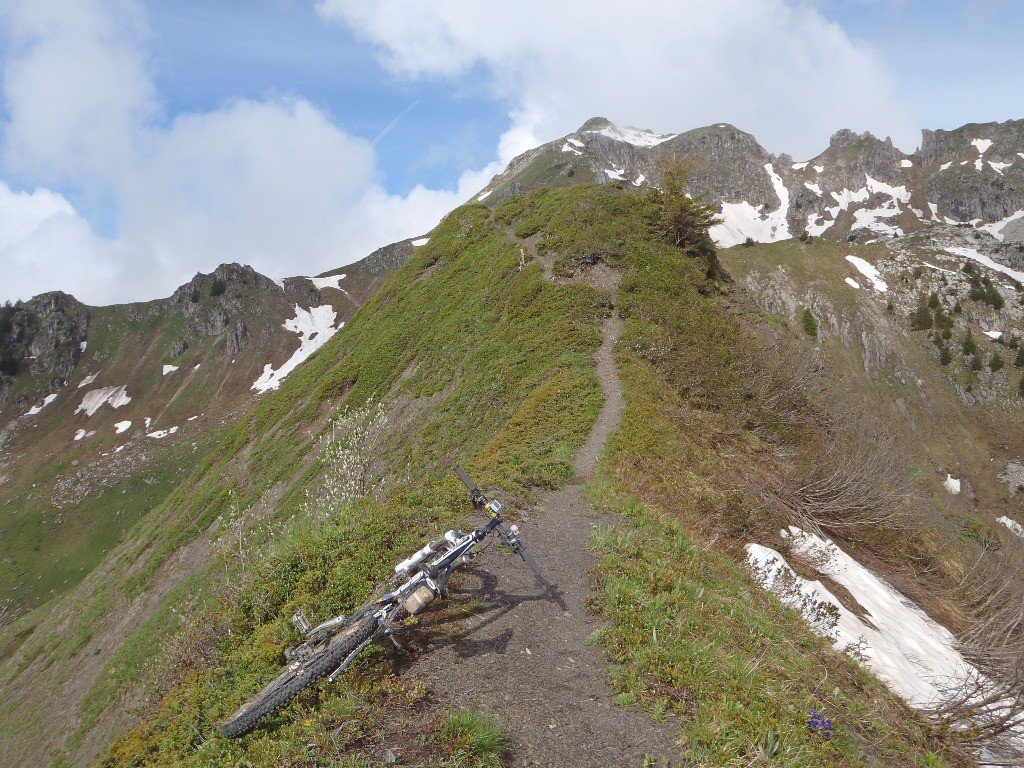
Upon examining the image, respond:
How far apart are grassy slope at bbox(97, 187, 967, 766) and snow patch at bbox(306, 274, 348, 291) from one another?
13051 cm

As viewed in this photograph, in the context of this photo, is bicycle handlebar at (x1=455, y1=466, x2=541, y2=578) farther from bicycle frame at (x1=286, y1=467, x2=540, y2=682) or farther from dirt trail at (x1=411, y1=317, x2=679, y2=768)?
dirt trail at (x1=411, y1=317, x2=679, y2=768)

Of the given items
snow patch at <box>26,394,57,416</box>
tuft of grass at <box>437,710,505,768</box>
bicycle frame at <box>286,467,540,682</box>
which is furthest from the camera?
snow patch at <box>26,394,57,416</box>

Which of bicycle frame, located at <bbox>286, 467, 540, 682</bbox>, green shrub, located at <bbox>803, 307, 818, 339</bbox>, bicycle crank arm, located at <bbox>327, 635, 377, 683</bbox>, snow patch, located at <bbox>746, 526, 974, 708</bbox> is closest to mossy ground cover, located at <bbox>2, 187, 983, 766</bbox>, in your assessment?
bicycle crank arm, located at <bbox>327, 635, 377, 683</bbox>

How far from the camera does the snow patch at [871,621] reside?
998 cm

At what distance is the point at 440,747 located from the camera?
5902mm

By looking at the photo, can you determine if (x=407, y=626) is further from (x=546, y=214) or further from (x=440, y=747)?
(x=546, y=214)

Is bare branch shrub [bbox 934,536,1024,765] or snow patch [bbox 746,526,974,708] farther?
snow patch [bbox 746,526,974,708]

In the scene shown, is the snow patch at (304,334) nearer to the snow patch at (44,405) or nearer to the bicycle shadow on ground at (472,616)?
the snow patch at (44,405)

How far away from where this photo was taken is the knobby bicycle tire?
6.43 metres

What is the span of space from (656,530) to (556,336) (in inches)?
635

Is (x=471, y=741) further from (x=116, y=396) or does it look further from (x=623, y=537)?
(x=116, y=396)

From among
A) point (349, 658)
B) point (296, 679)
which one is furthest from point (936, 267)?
point (296, 679)

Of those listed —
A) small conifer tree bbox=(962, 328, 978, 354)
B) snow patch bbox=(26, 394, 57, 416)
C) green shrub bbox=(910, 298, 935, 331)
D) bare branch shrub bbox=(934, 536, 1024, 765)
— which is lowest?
small conifer tree bbox=(962, 328, 978, 354)

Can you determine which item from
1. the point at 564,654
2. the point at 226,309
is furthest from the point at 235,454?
the point at 226,309
